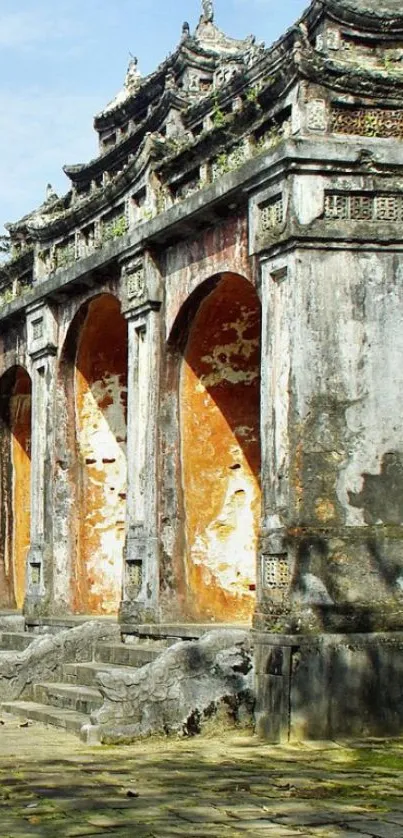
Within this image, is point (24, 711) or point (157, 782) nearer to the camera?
point (157, 782)

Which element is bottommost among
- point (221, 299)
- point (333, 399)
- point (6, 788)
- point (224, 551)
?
point (6, 788)

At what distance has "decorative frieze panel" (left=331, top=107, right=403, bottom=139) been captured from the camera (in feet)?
32.2

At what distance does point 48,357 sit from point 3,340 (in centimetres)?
249

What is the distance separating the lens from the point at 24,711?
1105 centimetres

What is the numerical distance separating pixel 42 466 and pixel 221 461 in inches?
130

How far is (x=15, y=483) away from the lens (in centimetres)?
1731

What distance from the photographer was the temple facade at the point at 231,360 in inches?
374

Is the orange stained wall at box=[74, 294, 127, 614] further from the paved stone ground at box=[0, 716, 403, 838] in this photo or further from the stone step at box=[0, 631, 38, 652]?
the paved stone ground at box=[0, 716, 403, 838]

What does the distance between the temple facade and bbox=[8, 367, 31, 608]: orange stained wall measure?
0.03m

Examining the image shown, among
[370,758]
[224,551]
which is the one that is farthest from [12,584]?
[370,758]

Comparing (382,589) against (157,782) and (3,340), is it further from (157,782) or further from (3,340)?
(3,340)

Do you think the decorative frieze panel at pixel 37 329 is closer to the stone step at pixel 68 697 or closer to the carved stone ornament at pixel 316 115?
the stone step at pixel 68 697

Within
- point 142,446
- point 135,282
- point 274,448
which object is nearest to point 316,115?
point 274,448

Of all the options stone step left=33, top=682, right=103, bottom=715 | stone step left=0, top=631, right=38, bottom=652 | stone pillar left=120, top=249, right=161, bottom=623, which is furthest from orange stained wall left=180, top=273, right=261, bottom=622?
stone step left=0, top=631, right=38, bottom=652
